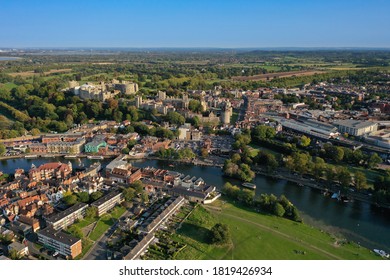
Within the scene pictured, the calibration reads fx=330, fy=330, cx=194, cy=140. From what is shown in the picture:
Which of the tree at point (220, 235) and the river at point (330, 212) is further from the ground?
the tree at point (220, 235)

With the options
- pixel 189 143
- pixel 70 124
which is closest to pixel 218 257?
pixel 189 143

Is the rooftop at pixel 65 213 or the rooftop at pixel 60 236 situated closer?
the rooftop at pixel 60 236

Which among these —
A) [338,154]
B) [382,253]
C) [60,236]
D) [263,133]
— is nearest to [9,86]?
[263,133]

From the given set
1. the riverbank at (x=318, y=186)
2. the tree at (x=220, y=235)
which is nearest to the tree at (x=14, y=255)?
the tree at (x=220, y=235)

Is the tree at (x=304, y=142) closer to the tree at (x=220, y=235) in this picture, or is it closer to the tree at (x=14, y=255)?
the tree at (x=220, y=235)

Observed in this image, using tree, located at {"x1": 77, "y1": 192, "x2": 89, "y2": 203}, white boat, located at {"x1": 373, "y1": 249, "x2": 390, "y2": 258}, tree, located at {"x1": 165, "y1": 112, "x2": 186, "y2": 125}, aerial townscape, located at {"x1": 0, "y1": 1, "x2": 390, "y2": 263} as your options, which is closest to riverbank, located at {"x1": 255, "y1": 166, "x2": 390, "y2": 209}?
aerial townscape, located at {"x1": 0, "y1": 1, "x2": 390, "y2": 263}

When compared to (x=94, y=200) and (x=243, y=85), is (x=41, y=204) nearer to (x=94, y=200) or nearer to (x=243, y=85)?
(x=94, y=200)
